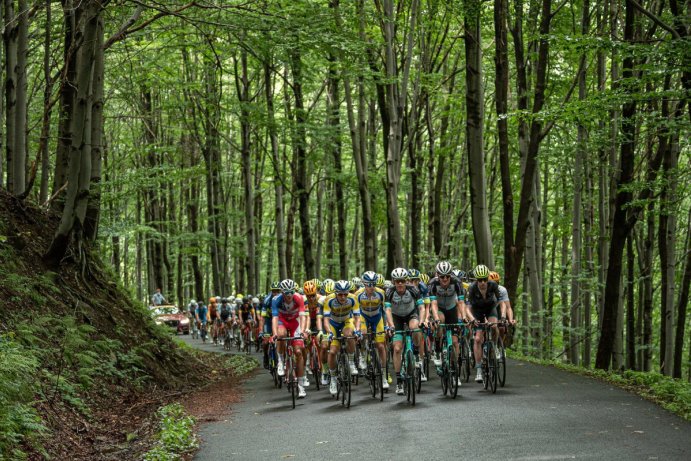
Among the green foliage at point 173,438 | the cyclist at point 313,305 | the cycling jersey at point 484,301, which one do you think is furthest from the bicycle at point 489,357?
the green foliage at point 173,438

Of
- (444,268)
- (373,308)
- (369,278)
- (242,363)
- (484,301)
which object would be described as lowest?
(242,363)

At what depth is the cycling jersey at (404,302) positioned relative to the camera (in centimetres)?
1395

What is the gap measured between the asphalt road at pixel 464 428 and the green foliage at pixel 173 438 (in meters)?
0.22

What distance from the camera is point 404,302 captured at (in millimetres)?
13969

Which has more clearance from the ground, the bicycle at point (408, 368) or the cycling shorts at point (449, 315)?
the cycling shorts at point (449, 315)

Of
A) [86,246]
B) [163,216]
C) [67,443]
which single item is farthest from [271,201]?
[67,443]

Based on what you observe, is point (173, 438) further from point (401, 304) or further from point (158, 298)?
point (158, 298)

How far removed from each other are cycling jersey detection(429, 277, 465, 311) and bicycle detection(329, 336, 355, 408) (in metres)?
1.99

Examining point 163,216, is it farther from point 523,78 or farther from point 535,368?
point 535,368

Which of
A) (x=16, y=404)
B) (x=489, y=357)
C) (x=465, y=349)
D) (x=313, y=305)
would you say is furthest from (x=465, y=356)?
(x=16, y=404)

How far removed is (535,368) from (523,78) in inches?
332

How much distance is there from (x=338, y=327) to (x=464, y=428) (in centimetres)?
438

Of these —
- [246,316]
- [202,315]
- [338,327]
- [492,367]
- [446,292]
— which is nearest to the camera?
[492,367]

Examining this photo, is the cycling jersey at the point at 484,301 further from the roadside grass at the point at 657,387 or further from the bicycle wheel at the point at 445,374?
the roadside grass at the point at 657,387
